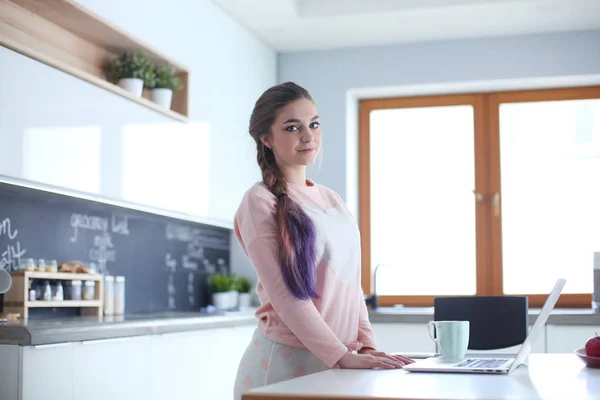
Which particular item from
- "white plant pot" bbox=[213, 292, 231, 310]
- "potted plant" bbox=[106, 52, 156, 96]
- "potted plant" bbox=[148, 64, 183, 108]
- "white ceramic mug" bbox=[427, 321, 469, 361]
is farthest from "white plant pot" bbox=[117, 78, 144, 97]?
"white ceramic mug" bbox=[427, 321, 469, 361]

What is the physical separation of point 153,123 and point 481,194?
2274mm

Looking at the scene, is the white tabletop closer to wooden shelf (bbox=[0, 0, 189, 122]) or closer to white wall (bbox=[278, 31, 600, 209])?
wooden shelf (bbox=[0, 0, 189, 122])

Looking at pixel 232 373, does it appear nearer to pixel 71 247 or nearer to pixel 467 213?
pixel 71 247

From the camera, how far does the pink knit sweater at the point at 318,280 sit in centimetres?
171

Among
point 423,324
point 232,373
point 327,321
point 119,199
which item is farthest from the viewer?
point 423,324

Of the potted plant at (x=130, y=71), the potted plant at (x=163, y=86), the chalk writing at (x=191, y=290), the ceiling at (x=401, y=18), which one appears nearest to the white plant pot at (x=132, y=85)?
the potted plant at (x=130, y=71)

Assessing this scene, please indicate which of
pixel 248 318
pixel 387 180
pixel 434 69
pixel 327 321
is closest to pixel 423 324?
pixel 248 318

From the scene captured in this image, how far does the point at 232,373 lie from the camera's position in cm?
372

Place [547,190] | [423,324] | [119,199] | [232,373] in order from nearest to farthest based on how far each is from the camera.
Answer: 1. [119,199]
2. [232,373]
3. [423,324]
4. [547,190]

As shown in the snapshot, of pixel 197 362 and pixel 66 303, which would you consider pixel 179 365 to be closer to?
pixel 197 362

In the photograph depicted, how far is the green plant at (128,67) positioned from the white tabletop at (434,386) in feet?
6.93

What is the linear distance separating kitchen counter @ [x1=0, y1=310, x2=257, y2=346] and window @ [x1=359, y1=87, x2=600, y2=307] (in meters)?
1.58

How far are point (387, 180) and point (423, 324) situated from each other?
49.5 inches

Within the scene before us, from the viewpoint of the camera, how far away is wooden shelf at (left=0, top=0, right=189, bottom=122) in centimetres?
278
